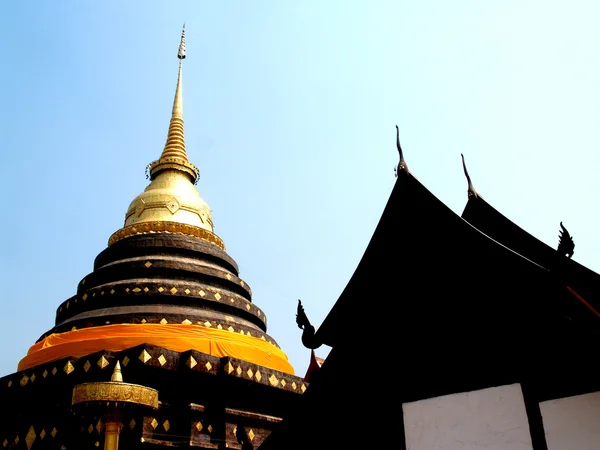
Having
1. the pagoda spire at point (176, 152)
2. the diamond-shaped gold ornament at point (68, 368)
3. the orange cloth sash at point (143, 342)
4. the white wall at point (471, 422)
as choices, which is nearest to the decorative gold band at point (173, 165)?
the pagoda spire at point (176, 152)

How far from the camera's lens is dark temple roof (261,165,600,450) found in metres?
4.40

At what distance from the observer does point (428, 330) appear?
16.9 feet

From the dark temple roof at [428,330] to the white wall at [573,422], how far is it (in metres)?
0.08

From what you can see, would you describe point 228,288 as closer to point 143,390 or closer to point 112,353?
point 112,353

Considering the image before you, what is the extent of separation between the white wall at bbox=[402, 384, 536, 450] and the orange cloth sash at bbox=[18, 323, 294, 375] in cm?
694

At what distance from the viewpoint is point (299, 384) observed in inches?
468

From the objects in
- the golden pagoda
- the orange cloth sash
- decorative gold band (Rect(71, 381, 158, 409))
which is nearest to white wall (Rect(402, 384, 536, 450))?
decorative gold band (Rect(71, 381, 158, 409))

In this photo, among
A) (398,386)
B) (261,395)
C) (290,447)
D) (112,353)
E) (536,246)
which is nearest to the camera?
(398,386)

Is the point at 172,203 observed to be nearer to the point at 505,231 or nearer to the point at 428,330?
the point at 505,231

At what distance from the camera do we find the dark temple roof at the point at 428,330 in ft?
14.4

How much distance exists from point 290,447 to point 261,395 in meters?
5.96

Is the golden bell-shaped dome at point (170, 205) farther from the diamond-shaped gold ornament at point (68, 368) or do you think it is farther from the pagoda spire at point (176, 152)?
the diamond-shaped gold ornament at point (68, 368)

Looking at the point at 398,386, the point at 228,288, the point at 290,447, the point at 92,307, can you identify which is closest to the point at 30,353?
the point at 92,307

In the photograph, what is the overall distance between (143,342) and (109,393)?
3.28m
